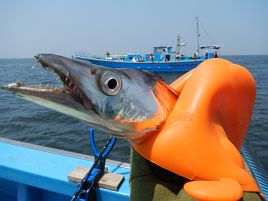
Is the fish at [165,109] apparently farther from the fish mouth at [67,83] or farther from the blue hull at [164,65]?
the blue hull at [164,65]

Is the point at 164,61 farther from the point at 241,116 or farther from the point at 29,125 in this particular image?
the point at 241,116

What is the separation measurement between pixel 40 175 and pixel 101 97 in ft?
4.90

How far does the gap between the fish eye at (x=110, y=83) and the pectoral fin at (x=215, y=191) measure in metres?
0.49

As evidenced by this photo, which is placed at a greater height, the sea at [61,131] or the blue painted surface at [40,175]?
the blue painted surface at [40,175]

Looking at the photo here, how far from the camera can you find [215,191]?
87 cm

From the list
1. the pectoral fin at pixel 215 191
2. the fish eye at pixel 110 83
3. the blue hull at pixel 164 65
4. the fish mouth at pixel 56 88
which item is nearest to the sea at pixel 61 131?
the fish mouth at pixel 56 88

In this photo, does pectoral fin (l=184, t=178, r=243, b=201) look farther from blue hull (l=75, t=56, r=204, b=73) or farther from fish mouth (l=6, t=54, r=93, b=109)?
blue hull (l=75, t=56, r=204, b=73)

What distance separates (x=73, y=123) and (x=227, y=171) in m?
9.54

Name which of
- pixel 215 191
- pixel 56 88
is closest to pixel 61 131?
pixel 56 88

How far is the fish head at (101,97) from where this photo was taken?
42.5 inches

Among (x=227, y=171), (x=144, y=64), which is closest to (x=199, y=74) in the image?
(x=227, y=171)

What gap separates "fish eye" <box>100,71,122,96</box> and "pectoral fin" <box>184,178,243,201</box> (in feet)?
1.61

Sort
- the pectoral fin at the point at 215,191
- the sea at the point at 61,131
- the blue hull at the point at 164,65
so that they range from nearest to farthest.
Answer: the pectoral fin at the point at 215,191 → the sea at the point at 61,131 → the blue hull at the point at 164,65

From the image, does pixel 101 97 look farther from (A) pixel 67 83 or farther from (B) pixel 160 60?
(B) pixel 160 60
